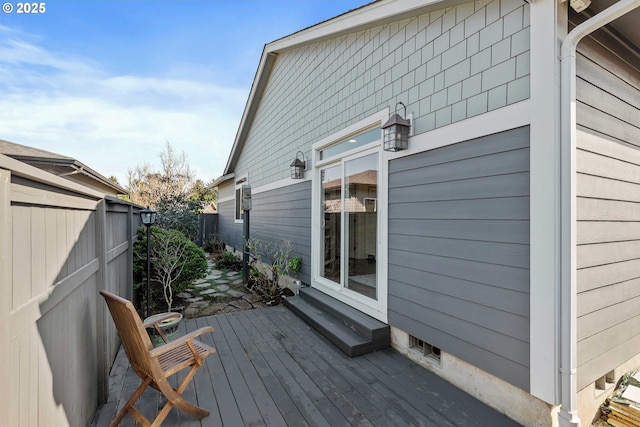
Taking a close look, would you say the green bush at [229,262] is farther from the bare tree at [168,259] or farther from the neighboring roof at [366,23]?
the neighboring roof at [366,23]

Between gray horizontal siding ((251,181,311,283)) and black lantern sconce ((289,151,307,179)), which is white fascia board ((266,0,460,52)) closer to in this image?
black lantern sconce ((289,151,307,179))

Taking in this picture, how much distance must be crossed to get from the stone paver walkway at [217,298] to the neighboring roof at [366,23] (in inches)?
180

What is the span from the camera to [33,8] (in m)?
4.57

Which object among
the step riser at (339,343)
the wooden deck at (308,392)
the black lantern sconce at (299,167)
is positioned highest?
the black lantern sconce at (299,167)

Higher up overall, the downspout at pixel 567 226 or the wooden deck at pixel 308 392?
the downspout at pixel 567 226

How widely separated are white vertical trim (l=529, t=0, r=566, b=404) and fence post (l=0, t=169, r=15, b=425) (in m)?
2.81

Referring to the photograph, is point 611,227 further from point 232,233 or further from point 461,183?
point 232,233

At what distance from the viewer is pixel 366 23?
3.69 metres

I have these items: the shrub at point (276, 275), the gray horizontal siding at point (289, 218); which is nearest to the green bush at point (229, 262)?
the gray horizontal siding at point (289, 218)

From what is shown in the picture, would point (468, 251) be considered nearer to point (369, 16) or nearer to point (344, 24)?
point (369, 16)

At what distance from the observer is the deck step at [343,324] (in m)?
3.40

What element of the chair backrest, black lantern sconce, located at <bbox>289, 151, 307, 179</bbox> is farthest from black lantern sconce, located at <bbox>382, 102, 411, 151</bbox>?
the chair backrest

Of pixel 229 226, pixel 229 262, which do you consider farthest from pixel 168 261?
pixel 229 226

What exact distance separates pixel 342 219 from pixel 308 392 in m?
2.47
